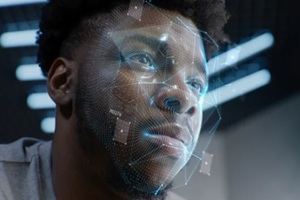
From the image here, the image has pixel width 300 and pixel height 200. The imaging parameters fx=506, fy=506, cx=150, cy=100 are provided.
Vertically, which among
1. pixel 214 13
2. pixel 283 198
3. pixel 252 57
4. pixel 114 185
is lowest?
pixel 283 198

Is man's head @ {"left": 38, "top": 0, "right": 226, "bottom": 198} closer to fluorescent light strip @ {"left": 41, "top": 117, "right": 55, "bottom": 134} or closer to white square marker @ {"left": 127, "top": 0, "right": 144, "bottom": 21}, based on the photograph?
white square marker @ {"left": 127, "top": 0, "right": 144, "bottom": 21}

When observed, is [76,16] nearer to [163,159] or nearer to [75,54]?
[75,54]

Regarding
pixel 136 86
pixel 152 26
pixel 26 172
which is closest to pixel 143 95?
pixel 136 86

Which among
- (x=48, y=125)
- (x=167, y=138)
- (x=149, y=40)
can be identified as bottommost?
(x=48, y=125)

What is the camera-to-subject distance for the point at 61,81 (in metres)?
0.88

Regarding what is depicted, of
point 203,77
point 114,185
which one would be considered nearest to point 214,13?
point 203,77

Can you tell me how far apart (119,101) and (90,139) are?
0.09 meters

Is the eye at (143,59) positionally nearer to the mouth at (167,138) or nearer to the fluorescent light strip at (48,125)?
the mouth at (167,138)

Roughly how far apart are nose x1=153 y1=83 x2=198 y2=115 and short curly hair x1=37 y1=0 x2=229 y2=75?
0.41ft

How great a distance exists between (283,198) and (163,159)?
42 centimetres

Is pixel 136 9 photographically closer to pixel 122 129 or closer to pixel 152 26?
pixel 152 26

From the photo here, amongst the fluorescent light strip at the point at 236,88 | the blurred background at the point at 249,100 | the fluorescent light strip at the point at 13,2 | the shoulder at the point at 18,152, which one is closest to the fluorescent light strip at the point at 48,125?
the blurred background at the point at 249,100

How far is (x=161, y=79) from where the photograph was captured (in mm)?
781

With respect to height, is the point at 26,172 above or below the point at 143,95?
below
